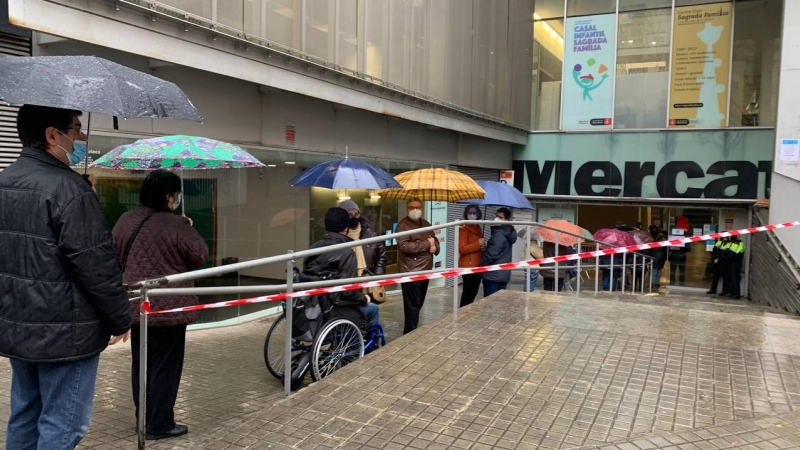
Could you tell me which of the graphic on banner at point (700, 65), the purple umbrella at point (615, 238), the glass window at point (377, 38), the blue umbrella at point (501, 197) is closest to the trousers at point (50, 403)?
the blue umbrella at point (501, 197)

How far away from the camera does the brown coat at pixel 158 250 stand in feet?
12.6

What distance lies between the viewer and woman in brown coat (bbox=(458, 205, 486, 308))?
8219mm

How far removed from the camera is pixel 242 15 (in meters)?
8.23

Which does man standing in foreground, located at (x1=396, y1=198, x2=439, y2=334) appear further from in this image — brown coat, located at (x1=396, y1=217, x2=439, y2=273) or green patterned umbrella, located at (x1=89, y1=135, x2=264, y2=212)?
green patterned umbrella, located at (x1=89, y1=135, x2=264, y2=212)

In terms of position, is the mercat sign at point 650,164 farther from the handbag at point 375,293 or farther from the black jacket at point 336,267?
the black jacket at point 336,267

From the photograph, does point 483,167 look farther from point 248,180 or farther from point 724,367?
point 724,367

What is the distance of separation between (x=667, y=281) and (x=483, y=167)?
6786mm

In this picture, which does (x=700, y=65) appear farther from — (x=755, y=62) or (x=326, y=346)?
(x=326, y=346)

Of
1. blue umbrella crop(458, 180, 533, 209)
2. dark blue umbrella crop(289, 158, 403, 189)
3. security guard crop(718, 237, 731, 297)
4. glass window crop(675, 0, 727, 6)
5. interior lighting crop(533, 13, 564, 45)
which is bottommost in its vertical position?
security guard crop(718, 237, 731, 297)

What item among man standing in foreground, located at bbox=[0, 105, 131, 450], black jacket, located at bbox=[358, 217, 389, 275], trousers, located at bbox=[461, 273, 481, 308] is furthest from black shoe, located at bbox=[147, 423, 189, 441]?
trousers, located at bbox=[461, 273, 481, 308]

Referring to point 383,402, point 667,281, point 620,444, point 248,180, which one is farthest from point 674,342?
point 667,281

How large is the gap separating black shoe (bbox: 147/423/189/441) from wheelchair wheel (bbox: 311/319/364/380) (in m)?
1.20

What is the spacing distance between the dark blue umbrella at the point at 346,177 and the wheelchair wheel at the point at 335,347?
2.57 meters

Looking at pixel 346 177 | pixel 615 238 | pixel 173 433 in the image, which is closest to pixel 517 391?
pixel 173 433
